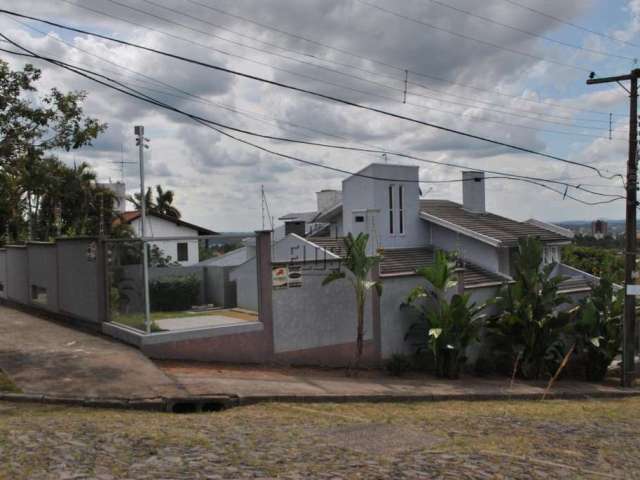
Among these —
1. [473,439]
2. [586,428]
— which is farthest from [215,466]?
[586,428]

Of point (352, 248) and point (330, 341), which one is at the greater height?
point (352, 248)

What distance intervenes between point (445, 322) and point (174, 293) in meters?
7.65

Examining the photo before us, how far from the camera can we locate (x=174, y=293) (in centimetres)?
1415

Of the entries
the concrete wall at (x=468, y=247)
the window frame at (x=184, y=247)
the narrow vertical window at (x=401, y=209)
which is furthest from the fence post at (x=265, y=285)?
the concrete wall at (x=468, y=247)

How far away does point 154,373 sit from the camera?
12.2m

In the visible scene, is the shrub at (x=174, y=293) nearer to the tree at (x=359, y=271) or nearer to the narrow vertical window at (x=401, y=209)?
the tree at (x=359, y=271)

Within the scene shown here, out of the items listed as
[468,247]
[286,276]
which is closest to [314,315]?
[286,276]

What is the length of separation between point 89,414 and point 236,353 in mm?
5561

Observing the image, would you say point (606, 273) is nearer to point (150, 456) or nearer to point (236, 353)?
point (236, 353)

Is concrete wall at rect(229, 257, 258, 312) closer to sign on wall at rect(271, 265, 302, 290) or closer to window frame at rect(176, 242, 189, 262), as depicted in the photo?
sign on wall at rect(271, 265, 302, 290)

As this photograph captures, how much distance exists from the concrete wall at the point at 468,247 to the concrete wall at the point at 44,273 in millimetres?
14485

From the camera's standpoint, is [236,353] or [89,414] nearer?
[89,414]

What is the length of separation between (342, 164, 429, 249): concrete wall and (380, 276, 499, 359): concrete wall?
238 inches

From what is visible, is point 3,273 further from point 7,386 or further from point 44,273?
point 7,386
